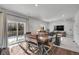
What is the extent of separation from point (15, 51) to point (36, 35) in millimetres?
524

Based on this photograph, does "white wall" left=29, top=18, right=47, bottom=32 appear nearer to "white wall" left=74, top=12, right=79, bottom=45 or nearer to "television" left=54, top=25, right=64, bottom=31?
"television" left=54, top=25, right=64, bottom=31

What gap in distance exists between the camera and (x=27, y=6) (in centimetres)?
184

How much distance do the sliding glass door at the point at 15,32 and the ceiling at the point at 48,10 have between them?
267mm

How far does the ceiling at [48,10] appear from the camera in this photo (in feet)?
5.97

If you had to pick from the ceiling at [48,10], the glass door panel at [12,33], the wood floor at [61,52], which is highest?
the ceiling at [48,10]

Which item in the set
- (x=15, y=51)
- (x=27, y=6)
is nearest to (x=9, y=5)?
(x=27, y=6)

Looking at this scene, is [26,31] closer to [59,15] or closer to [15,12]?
[15,12]

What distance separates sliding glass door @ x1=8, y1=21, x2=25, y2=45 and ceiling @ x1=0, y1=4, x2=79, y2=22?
27cm

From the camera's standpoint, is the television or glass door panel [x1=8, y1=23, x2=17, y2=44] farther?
the television

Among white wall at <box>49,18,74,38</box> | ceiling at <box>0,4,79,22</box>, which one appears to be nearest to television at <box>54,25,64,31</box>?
white wall at <box>49,18,74,38</box>

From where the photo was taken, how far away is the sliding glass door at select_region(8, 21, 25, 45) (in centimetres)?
183

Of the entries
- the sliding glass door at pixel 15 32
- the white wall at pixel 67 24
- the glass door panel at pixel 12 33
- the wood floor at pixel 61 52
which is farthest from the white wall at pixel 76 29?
the glass door panel at pixel 12 33

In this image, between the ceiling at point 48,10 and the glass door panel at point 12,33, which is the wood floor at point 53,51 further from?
the ceiling at point 48,10

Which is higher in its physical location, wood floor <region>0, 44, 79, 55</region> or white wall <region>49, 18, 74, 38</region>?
white wall <region>49, 18, 74, 38</region>
